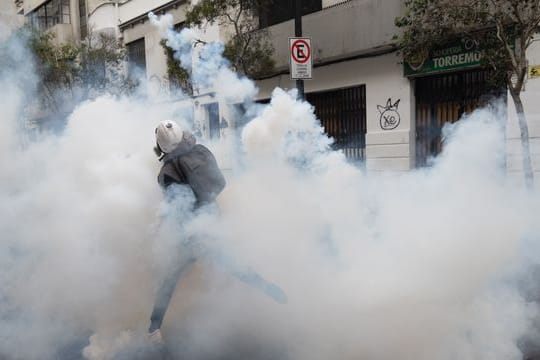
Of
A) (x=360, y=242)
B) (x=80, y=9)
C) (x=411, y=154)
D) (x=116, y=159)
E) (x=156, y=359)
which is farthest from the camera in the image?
(x=80, y=9)

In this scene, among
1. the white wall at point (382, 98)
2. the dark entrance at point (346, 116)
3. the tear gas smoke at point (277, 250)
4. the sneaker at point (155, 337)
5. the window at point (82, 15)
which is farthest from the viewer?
the window at point (82, 15)

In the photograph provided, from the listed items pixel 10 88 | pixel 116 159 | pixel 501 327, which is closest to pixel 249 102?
pixel 116 159

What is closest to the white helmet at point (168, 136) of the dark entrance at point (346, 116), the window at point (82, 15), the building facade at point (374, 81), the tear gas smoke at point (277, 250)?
the tear gas smoke at point (277, 250)

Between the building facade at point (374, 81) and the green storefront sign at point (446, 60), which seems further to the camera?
the building facade at point (374, 81)

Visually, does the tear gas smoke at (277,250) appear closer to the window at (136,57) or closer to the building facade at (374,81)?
the building facade at (374,81)

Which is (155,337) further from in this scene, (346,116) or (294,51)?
(346,116)

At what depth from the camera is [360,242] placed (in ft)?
11.8

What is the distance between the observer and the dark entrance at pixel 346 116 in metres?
11.3

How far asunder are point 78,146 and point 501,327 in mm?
3363

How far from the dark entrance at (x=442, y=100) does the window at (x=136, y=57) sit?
25.9 ft

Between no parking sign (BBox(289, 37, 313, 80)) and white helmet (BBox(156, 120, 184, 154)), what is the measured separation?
3539mm

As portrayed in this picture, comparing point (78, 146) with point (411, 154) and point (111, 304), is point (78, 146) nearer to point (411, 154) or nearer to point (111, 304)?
point (111, 304)

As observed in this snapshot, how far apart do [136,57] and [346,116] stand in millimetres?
6771

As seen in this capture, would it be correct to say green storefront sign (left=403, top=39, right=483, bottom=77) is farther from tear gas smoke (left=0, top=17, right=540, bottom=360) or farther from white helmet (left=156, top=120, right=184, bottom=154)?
white helmet (left=156, top=120, right=184, bottom=154)
